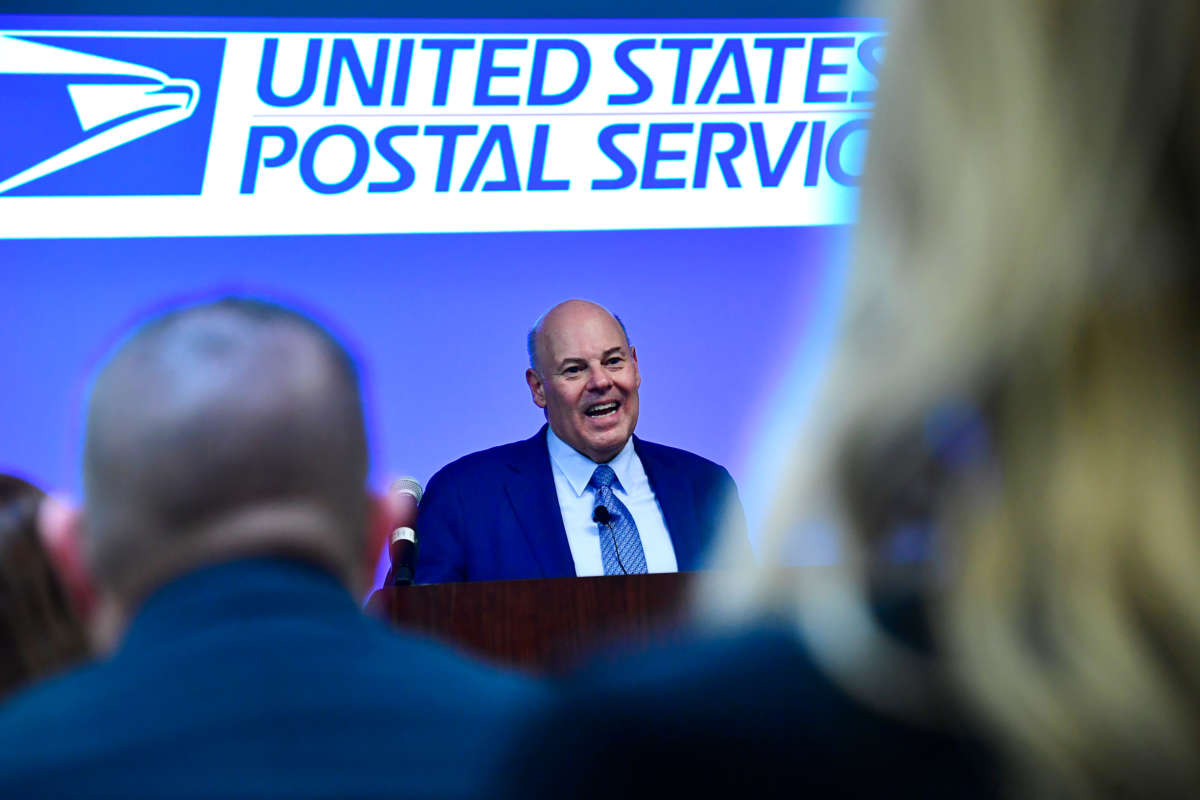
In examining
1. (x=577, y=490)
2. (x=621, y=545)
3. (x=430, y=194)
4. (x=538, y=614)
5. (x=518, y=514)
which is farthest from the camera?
(x=430, y=194)

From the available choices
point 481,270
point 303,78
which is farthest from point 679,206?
point 303,78

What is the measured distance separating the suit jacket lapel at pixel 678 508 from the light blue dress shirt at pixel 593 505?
0.08 ft

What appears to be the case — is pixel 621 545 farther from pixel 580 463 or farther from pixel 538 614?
pixel 538 614

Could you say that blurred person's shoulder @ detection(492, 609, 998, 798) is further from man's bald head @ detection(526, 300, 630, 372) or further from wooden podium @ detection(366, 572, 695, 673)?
man's bald head @ detection(526, 300, 630, 372)

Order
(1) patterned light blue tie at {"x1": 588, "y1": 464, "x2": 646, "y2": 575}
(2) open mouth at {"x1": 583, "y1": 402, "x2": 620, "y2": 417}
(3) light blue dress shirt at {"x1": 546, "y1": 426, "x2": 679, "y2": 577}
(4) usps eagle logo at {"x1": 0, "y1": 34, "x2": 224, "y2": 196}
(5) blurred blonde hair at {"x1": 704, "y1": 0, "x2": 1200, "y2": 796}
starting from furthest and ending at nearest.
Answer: (4) usps eagle logo at {"x1": 0, "y1": 34, "x2": 224, "y2": 196}, (2) open mouth at {"x1": 583, "y1": 402, "x2": 620, "y2": 417}, (3) light blue dress shirt at {"x1": 546, "y1": 426, "x2": 679, "y2": 577}, (1) patterned light blue tie at {"x1": 588, "y1": 464, "x2": 646, "y2": 575}, (5) blurred blonde hair at {"x1": 704, "y1": 0, "x2": 1200, "y2": 796}

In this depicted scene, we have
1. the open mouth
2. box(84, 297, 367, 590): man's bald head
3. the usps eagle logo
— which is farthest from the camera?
the usps eagle logo

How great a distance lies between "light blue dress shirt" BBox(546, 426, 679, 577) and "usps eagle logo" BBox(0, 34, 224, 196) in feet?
6.11

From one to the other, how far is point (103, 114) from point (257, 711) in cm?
437

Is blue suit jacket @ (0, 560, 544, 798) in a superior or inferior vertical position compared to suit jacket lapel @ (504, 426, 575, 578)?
inferior

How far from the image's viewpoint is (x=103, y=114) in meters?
4.52

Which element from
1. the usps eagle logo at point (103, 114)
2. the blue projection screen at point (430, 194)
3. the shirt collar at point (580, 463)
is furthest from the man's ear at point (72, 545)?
Answer: the usps eagle logo at point (103, 114)

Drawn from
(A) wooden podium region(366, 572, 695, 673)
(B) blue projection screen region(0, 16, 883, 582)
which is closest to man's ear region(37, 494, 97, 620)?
(A) wooden podium region(366, 572, 695, 673)

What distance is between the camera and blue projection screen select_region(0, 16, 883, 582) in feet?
14.8

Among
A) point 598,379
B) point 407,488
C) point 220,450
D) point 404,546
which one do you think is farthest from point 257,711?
point 598,379
